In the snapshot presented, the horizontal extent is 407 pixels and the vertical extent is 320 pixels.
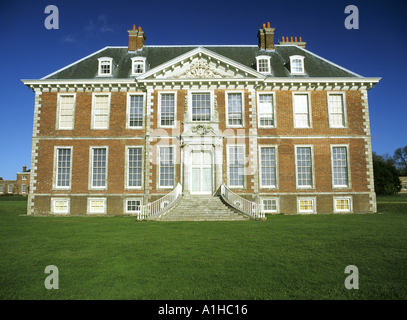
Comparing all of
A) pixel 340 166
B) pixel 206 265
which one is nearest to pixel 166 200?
pixel 206 265

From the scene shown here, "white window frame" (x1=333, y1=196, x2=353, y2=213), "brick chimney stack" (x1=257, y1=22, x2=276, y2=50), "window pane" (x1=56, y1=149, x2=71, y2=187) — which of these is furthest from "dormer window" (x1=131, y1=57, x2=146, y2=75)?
"white window frame" (x1=333, y1=196, x2=353, y2=213)

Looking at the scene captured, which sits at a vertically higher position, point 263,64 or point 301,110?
point 263,64

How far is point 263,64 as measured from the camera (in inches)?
876

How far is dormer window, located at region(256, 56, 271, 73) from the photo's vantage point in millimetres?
21972

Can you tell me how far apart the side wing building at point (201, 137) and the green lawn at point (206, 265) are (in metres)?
10.5

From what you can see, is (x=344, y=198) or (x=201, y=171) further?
(x=344, y=198)

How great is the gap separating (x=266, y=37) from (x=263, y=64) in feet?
13.3

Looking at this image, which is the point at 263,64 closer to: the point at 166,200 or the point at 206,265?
the point at 166,200

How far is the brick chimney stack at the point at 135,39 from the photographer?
24.5 metres

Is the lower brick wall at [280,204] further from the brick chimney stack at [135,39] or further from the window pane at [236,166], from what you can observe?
the brick chimney stack at [135,39]

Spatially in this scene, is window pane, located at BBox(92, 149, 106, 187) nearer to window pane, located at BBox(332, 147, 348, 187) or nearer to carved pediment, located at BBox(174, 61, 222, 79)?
carved pediment, located at BBox(174, 61, 222, 79)

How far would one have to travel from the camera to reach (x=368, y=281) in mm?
5168

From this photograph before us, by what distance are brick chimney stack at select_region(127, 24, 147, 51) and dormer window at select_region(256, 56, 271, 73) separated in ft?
34.6
